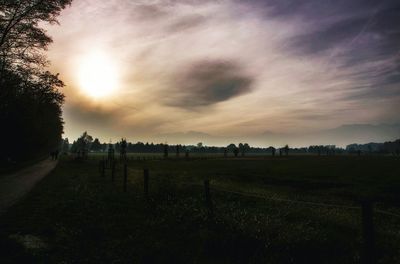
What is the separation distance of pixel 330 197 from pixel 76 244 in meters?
16.6

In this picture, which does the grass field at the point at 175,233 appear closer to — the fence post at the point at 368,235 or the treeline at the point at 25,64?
the fence post at the point at 368,235

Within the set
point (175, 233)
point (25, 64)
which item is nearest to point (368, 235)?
point (175, 233)

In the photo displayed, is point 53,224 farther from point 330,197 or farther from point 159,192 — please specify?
point 330,197

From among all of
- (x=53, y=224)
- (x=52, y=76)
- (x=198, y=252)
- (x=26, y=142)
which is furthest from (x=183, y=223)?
(x=26, y=142)

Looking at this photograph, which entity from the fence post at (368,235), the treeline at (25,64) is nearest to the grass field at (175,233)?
the fence post at (368,235)

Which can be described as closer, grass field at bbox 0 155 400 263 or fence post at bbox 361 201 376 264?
fence post at bbox 361 201 376 264

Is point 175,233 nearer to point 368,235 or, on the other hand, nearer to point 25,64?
point 368,235

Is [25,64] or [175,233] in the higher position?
[25,64]

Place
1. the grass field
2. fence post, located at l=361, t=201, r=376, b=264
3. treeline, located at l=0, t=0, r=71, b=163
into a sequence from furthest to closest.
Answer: treeline, located at l=0, t=0, r=71, b=163 < the grass field < fence post, located at l=361, t=201, r=376, b=264

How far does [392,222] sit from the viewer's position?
14945 millimetres

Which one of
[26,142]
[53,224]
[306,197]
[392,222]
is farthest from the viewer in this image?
[26,142]

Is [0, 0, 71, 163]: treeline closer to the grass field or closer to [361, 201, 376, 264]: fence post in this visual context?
the grass field

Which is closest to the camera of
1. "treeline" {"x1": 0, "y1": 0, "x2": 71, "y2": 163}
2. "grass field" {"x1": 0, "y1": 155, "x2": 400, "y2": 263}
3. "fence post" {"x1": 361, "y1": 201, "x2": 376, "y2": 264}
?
"fence post" {"x1": 361, "y1": 201, "x2": 376, "y2": 264}

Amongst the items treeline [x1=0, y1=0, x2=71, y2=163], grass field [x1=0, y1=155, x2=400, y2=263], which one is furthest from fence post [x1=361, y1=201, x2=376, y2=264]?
treeline [x1=0, y1=0, x2=71, y2=163]
